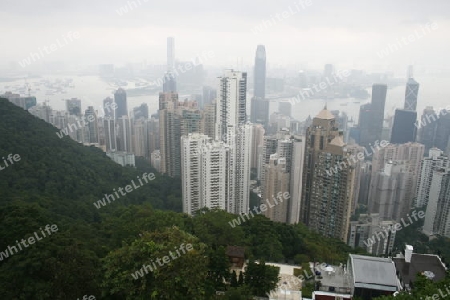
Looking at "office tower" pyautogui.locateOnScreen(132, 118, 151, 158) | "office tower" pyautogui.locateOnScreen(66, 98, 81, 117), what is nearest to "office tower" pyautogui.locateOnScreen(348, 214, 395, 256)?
"office tower" pyautogui.locateOnScreen(132, 118, 151, 158)

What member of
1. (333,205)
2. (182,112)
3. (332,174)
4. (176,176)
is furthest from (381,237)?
(182,112)

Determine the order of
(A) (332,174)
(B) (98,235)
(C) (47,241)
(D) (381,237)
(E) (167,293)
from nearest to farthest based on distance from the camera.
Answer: (E) (167,293) → (C) (47,241) → (B) (98,235) → (A) (332,174) → (D) (381,237)

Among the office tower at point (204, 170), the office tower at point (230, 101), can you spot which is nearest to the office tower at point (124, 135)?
the office tower at point (230, 101)

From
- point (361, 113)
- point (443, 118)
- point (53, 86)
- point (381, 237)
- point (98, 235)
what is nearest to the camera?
point (98, 235)

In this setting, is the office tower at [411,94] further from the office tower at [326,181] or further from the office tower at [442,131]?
the office tower at [326,181]

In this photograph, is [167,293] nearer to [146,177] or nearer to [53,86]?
[146,177]

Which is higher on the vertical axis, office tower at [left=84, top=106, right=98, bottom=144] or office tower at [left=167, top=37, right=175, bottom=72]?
office tower at [left=167, top=37, right=175, bottom=72]

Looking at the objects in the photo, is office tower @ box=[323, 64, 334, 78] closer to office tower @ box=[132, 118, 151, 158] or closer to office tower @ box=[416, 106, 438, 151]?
office tower @ box=[416, 106, 438, 151]
